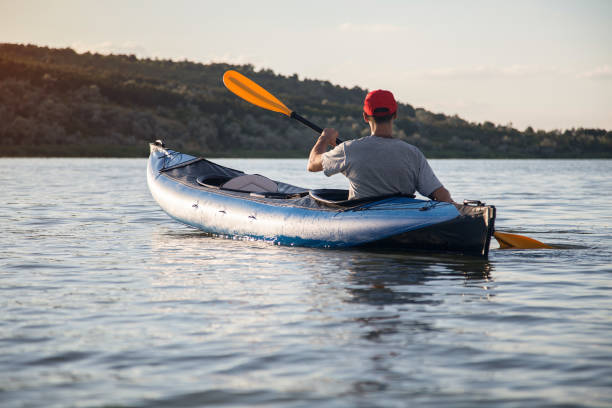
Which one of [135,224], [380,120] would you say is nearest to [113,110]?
[135,224]

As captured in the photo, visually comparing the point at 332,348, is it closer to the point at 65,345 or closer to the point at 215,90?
the point at 65,345

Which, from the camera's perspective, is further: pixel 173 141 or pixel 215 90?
pixel 215 90

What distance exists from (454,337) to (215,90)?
97.9m

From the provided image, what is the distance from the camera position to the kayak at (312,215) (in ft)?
23.7

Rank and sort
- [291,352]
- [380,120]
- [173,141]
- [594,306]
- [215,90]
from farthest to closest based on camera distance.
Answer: [215,90] → [173,141] → [380,120] → [594,306] → [291,352]

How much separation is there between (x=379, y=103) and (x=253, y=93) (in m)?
4.28

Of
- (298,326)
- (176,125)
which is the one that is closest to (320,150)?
(298,326)

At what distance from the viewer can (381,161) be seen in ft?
24.0

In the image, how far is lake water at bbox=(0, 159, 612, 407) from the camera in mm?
3469

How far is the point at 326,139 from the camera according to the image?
26.1 ft

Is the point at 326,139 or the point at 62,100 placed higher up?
the point at 62,100

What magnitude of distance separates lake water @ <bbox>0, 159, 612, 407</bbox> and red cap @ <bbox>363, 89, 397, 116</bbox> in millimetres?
1482

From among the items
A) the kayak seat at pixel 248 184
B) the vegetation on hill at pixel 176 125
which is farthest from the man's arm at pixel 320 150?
the vegetation on hill at pixel 176 125

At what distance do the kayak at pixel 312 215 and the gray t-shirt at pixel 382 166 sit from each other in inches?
5.5
